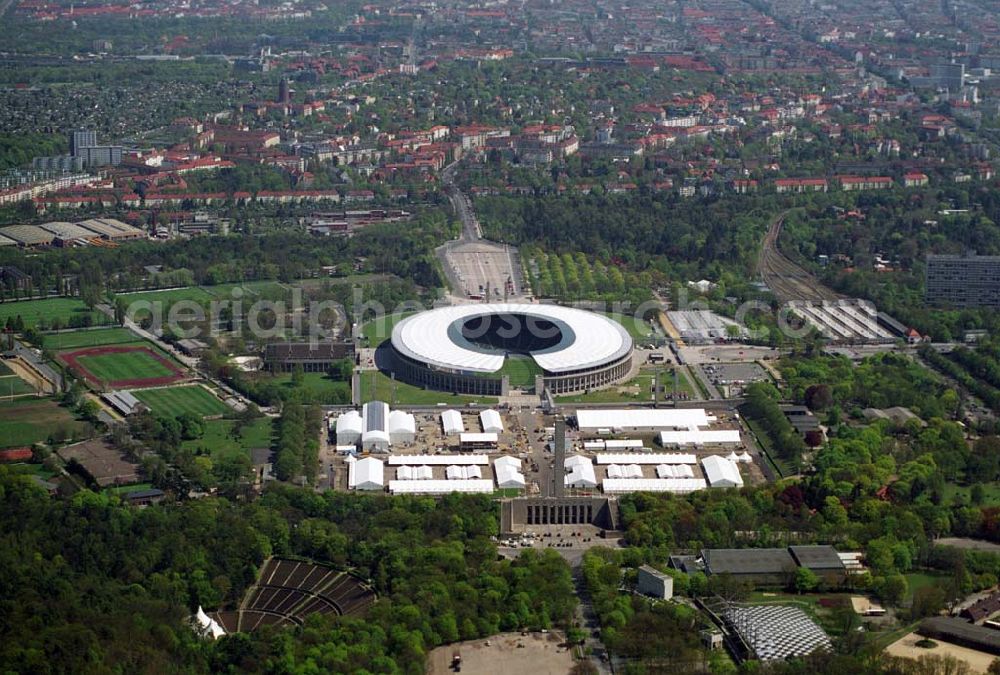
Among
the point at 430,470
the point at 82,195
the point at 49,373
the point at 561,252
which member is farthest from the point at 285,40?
the point at 430,470

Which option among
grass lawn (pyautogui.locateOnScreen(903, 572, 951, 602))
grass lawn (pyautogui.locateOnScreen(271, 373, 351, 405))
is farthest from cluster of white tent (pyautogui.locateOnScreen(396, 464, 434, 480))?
grass lawn (pyautogui.locateOnScreen(903, 572, 951, 602))

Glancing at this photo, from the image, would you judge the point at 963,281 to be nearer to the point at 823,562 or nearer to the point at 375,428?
the point at 375,428

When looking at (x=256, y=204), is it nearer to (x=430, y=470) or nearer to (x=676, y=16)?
(x=430, y=470)

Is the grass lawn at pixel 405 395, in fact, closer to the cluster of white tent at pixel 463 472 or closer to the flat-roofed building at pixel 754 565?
the cluster of white tent at pixel 463 472

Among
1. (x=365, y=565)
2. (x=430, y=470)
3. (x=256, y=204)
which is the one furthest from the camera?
(x=256, y=204)

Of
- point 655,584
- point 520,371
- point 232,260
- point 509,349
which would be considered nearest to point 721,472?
point 655,584

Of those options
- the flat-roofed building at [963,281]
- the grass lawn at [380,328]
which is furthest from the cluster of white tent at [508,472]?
the flat-roofed building at [963,281]
